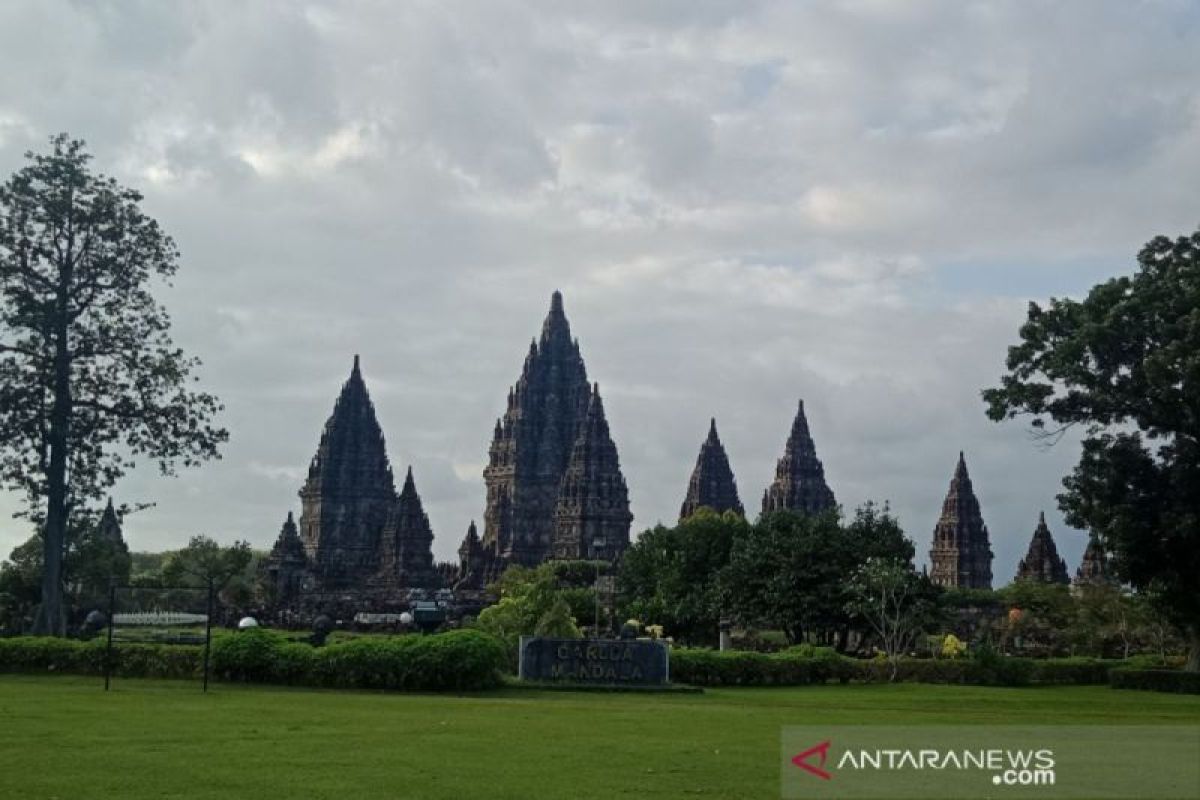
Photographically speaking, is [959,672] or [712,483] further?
[712,483]

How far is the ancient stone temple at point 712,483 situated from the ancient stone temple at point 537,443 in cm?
1202

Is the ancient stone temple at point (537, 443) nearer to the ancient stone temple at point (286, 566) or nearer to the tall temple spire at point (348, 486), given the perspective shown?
the tall temple spire at point (348, 486)

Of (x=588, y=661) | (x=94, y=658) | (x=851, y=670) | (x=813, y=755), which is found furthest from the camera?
(x=851, y=670)

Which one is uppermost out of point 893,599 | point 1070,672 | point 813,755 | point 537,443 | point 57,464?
point 537,443

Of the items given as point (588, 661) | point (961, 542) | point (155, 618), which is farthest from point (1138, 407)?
point (961, 542)

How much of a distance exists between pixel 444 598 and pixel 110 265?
5311cm

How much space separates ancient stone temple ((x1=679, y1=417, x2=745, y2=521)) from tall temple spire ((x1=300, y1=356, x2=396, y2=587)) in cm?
3020

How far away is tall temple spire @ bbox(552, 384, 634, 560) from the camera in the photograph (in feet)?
388

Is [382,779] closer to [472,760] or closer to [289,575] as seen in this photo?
[472,760]

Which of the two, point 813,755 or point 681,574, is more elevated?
point 681,574

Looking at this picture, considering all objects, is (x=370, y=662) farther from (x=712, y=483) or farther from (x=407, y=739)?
(x=712, y=483)

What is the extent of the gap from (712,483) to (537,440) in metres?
17.4

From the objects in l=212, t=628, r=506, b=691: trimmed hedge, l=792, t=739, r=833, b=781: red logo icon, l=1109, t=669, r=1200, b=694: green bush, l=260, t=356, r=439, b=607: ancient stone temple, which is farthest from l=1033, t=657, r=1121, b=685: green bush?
l=260, t=356, r=439, b=607: ancient stone temple

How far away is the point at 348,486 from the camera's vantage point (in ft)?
452
